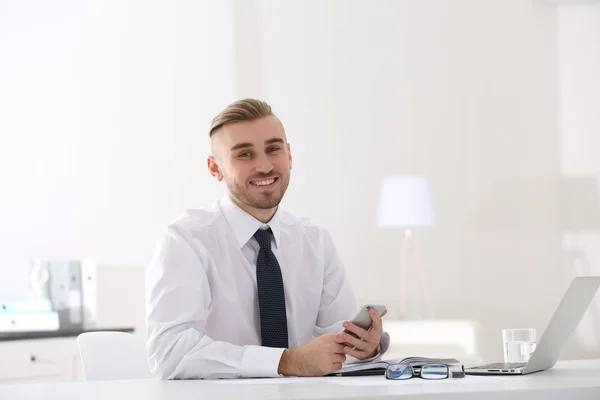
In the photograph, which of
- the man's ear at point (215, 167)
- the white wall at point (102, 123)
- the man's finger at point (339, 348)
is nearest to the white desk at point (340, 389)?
the man's finger at point (339, 348)

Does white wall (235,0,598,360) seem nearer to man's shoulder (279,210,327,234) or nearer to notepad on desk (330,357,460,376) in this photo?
man's shoulder (279,210,327,234)

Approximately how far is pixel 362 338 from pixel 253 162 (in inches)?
29.0

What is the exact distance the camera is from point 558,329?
176 cm

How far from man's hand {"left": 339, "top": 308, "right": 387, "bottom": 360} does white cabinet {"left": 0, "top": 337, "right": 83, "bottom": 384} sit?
2096 millimetres

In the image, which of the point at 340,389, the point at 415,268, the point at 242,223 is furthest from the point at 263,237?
the point at 415,268

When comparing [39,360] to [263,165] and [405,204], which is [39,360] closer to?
[263,165]

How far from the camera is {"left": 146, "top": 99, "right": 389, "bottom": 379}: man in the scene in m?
1.98

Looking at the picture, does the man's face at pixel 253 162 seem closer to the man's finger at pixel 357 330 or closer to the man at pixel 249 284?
the man at pixel 249 284

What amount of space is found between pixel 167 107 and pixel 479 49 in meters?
2.06

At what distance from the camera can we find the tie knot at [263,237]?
2.46m

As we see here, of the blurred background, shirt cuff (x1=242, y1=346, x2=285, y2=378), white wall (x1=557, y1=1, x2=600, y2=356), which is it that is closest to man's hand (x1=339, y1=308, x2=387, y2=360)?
shirt cuff (x1=242, y1=346, x2=285, y2=378)

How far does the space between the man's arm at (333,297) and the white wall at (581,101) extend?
3.30 metres

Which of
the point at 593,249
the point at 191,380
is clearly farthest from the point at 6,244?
the point at 593,249

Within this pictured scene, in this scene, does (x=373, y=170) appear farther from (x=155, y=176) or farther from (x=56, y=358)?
(x=56, y=358)
